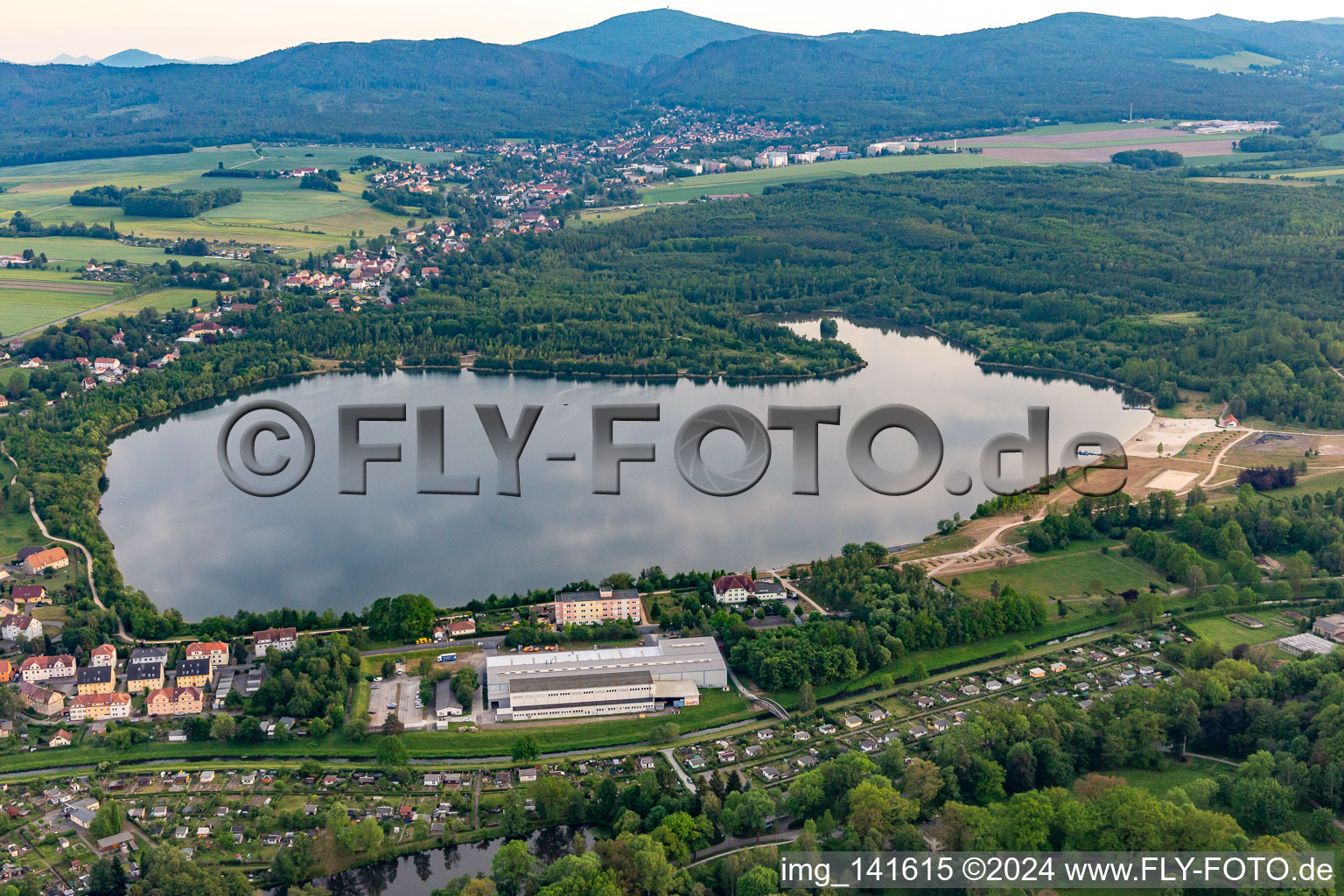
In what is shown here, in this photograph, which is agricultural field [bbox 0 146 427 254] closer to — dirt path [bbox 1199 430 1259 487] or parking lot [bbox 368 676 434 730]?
parking lot [bbox 368 676 434 730]

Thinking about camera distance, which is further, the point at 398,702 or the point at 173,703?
the point at 398,702

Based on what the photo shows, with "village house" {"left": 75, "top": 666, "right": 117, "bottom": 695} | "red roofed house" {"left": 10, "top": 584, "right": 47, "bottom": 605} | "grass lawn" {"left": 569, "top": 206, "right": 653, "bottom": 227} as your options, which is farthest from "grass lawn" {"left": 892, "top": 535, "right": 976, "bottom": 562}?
"grass lawn" {"left": 569, "top": 206, "right": 653, "bottom": 227}

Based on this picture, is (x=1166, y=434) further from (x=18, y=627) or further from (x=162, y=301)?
(x=162, y=301)

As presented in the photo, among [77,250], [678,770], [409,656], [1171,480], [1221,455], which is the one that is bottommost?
[678,770]

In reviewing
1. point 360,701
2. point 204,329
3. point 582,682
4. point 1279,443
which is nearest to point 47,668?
point 360,701

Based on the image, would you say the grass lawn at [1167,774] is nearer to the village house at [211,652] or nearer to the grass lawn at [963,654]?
the grass lawn at [963,654]

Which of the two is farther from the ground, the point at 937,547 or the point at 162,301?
the point at 162,301
